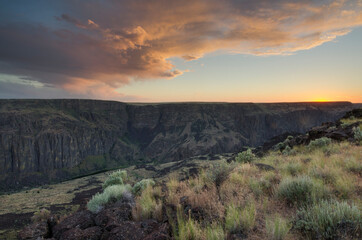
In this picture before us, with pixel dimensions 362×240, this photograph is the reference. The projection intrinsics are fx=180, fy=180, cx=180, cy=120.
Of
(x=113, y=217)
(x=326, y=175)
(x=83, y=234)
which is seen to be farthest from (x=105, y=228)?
(x=326, y=175)

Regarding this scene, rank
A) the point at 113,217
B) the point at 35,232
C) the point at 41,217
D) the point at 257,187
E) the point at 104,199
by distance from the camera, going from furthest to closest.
→ the point at 41,217
the point at 104,199
the point at 257,187
the point at 35,232
the point at 113,217

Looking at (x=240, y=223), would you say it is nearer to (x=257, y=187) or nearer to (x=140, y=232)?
(x=140, y=232)

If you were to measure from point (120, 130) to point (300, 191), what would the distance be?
152002mm

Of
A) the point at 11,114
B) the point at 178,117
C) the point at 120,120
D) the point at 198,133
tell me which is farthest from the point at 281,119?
the point at 11,114

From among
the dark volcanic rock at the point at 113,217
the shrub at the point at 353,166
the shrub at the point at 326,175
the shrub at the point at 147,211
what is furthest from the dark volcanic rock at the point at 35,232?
the shrub at the point at 353,166

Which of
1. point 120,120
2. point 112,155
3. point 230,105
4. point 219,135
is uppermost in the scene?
point 230,105

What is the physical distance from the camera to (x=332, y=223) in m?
2.89

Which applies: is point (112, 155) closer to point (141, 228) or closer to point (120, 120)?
point (120, 120)

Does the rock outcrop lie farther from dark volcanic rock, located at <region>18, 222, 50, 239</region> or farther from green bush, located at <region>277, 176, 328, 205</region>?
green bush, located at <region>277, 176, 328, 205</region>

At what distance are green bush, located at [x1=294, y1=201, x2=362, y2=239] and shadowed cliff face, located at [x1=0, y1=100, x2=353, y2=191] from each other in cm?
10649

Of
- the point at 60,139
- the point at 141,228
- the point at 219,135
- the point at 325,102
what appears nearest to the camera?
the point at 141,228

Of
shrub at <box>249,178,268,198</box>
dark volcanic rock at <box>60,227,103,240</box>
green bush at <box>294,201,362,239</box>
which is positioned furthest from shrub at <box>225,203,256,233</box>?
dark volcanic rock at <box>60,227,103,240</box>

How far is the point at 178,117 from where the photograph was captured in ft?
474

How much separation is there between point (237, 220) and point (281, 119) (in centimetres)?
16847
